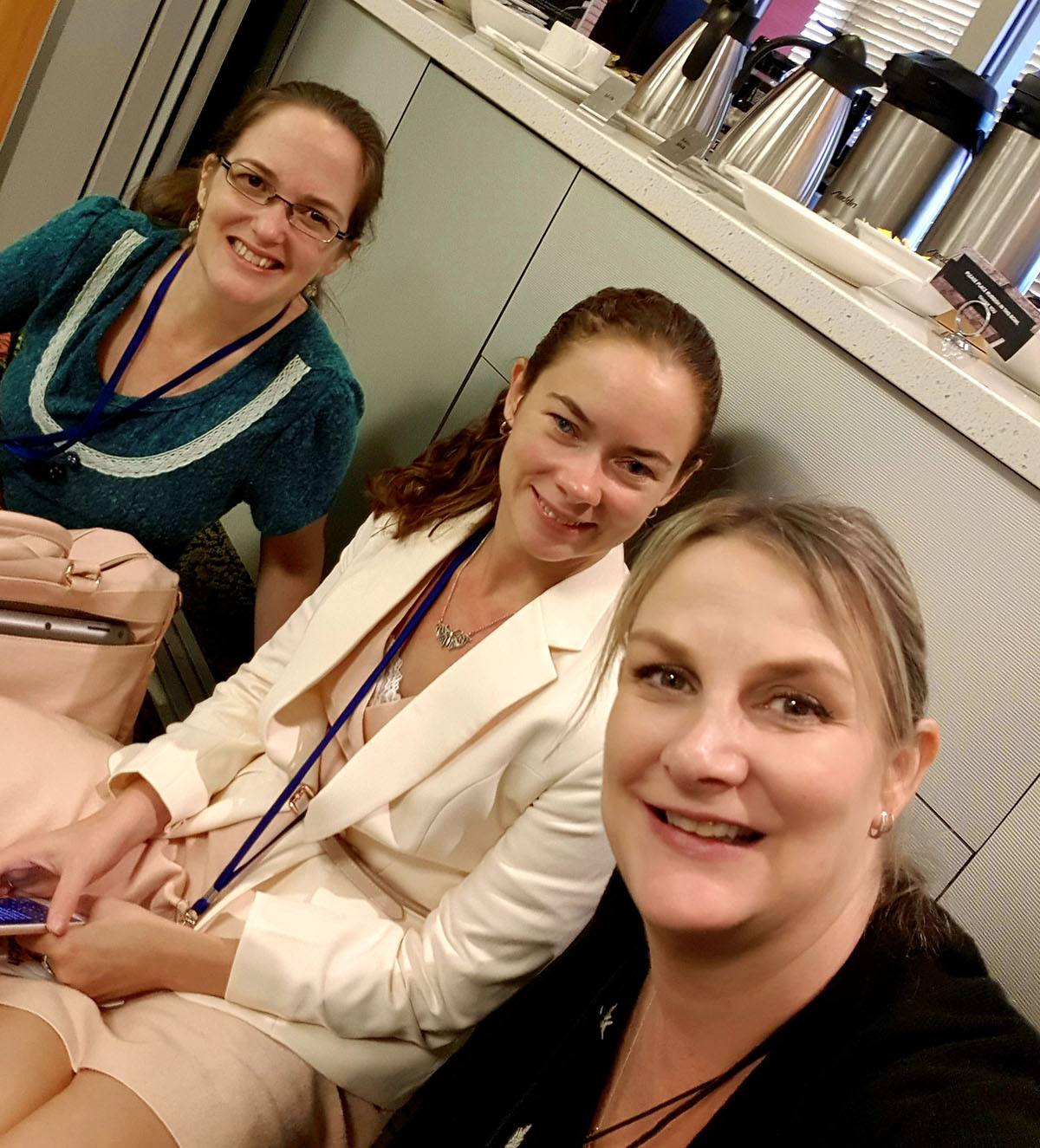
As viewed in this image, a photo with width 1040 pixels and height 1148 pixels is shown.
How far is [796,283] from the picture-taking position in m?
1.35

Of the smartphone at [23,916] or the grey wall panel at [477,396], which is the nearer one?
the smartphone at [23,916]

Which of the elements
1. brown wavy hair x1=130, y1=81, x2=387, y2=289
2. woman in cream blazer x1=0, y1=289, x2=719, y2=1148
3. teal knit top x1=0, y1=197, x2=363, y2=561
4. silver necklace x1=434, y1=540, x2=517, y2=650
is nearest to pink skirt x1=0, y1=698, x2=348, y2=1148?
woman in cream blazer x1=0, y1=289, x2=719, y2=1148

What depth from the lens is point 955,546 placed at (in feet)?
3.76

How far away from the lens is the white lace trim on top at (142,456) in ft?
6.00

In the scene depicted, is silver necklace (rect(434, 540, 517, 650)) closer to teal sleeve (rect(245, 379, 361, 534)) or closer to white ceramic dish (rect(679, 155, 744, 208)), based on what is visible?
teal sleeve (rect(245, 379, 361, 534))

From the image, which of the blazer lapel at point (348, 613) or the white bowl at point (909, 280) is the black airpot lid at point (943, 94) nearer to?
the white bowl at point (909, 280)

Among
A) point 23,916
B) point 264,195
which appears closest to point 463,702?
point 23,916

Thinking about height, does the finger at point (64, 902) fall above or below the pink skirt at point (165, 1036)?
above

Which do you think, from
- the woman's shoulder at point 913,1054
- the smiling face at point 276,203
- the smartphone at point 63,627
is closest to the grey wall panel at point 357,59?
the smiling face at point 276,203

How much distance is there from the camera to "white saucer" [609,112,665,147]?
6.32 feet

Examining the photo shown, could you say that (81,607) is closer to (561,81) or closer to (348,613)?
(348,613)

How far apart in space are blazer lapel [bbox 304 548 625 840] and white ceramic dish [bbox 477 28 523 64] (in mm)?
1349

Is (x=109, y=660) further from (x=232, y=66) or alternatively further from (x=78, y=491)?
(x=232, y=66)

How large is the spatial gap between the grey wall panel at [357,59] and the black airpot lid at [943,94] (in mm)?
1037
